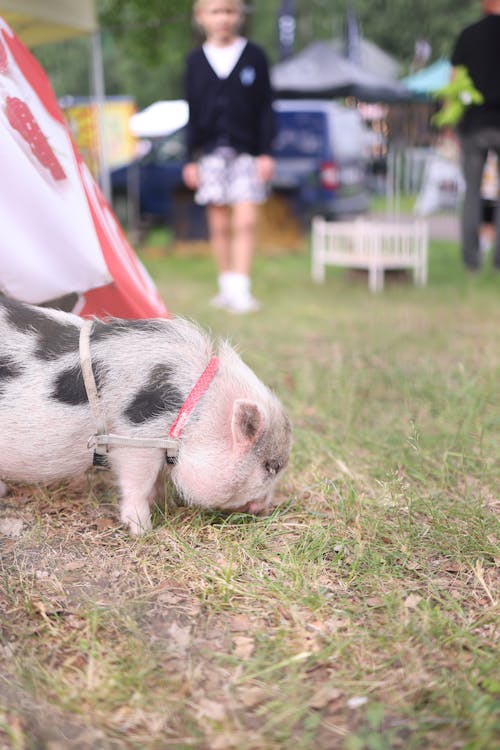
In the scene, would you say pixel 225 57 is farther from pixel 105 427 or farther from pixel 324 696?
pixel 324 696

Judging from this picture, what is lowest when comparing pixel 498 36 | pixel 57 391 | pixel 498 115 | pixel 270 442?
pixel 270 442

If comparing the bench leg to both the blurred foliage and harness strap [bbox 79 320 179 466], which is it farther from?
harness strap [bbox 79 320 179 466]

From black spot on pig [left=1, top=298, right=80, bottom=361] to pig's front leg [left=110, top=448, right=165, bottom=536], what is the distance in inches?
14.4

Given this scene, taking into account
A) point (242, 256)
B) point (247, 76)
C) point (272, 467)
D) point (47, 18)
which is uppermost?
point (47, 18)

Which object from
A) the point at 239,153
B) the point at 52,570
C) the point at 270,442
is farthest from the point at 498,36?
the point at 52,570

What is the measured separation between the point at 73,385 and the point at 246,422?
1.80 feet

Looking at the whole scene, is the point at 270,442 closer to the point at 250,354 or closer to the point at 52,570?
the point at 52,570

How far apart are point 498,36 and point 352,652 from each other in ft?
21.8

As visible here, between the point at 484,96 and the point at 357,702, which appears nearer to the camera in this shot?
the point at 357,702

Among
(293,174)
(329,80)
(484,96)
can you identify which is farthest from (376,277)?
(329,80)

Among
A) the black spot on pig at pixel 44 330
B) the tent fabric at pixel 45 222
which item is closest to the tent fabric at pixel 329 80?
the tent fabric at pixel 45 222

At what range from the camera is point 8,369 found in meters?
2.53

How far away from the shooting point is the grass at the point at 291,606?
1820 millimetres

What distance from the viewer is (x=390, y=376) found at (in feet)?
14.7
